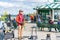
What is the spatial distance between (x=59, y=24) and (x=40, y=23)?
0.63 meters

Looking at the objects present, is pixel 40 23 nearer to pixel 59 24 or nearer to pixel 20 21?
pixel 59 24

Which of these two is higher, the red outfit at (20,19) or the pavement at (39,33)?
the red outfit at (20,19)

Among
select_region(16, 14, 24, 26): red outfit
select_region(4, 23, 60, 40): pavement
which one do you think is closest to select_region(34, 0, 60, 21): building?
select_region(4, 23, 60, 40): pavement

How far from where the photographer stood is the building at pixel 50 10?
8.55 metres

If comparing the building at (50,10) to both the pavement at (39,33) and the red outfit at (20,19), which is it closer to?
the pavement at (39,33)

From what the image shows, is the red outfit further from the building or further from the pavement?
the building

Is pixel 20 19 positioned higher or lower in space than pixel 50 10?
lower

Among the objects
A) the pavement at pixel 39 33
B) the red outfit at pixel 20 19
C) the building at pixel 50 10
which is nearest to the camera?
the red outfit at pixel 20 19

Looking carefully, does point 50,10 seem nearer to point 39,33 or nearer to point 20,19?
point 39,33

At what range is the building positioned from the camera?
8.55 meters

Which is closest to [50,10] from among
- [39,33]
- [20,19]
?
[39,33]

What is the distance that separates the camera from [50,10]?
8.86m

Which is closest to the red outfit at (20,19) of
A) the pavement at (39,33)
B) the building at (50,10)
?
the pavement at (39,33)

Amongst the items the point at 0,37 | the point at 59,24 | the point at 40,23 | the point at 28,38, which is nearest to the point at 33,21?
the point at 40,23
